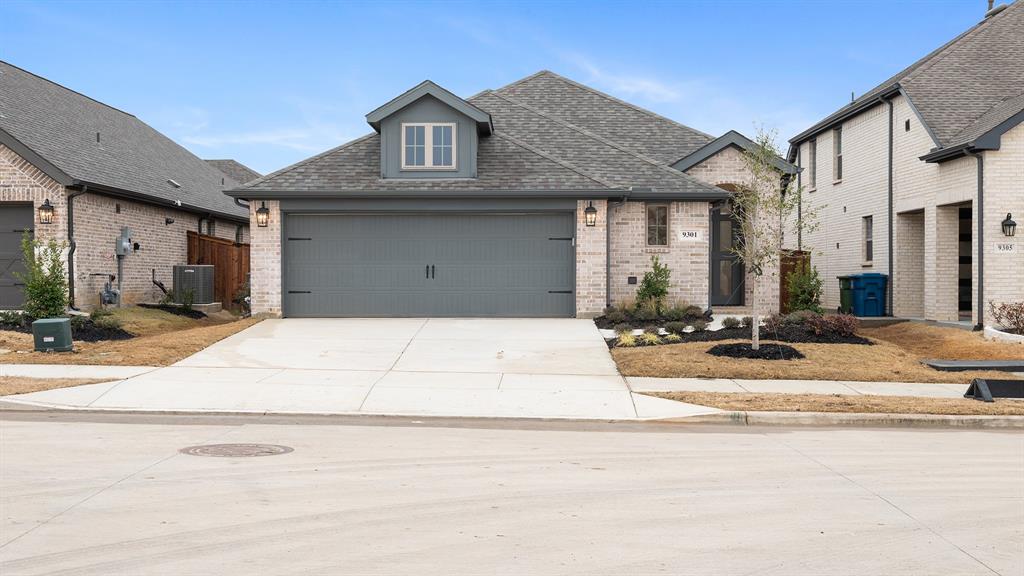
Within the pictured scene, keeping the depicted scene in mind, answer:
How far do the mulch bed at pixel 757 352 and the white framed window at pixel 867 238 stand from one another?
11388mm

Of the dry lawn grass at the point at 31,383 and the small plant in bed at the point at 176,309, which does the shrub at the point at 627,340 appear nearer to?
the dry lawn grass at the point at 31,383

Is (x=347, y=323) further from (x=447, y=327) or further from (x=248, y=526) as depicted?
(x=248, y=526)

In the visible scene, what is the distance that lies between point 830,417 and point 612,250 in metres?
11.5

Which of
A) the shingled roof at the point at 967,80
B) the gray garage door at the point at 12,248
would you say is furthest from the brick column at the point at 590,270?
the gray garage door at the point at 12,248

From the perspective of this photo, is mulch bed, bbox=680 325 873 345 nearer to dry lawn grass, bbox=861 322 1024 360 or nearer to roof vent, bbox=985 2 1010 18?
dry lawn grass, bbox=861 322 1024 360

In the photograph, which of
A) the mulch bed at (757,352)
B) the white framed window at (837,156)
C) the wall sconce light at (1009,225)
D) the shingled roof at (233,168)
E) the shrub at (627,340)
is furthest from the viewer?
the shingled roof at (233,168)

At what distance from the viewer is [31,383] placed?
42.3 feet

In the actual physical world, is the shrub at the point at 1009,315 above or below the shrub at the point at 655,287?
below

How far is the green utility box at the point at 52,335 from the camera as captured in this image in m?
16.1

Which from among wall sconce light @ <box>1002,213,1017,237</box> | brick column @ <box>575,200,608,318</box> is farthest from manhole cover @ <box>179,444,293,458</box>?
wall sconce light @ <box>1002,213,1017,237</box>

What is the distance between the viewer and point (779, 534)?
5.96 m

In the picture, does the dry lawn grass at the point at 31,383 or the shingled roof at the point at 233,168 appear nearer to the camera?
the dry lawn grass at the point at 31,383

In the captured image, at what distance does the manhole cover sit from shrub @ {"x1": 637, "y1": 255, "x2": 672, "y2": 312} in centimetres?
1371

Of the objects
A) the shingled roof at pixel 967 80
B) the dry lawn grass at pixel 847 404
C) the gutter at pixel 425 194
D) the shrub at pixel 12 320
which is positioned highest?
the shingled roof at pixel 967 80
